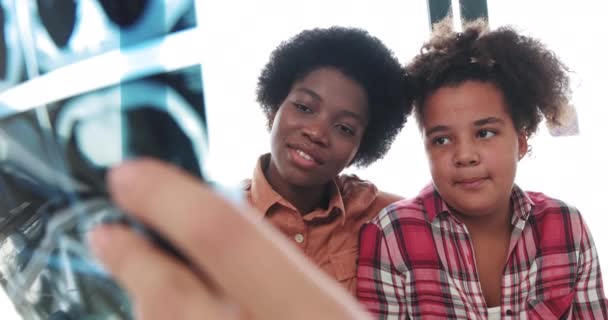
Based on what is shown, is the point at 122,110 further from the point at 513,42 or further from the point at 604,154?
the point at 604,154

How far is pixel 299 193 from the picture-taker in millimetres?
738

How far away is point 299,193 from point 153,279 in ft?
1.91

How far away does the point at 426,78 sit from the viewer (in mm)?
759

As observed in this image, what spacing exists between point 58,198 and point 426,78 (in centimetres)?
60

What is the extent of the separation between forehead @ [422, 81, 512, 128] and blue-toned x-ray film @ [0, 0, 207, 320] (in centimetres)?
51

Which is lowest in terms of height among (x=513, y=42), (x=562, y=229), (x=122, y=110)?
(x=562, y=229)

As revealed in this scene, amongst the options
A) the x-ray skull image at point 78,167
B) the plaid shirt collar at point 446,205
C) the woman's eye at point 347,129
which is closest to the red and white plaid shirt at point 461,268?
the plaid shirt collar at point 446,205

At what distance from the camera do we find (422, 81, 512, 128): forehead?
70 cm

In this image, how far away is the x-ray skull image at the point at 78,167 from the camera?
8.0 inches

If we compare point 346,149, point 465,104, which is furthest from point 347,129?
point 465,104

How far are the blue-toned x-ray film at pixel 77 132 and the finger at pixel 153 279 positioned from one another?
0.01 meters

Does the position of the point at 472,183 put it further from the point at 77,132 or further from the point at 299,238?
the point at 77,132

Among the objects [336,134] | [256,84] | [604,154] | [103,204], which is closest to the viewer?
[103,204]

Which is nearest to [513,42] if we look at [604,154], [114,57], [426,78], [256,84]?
[426,78]
